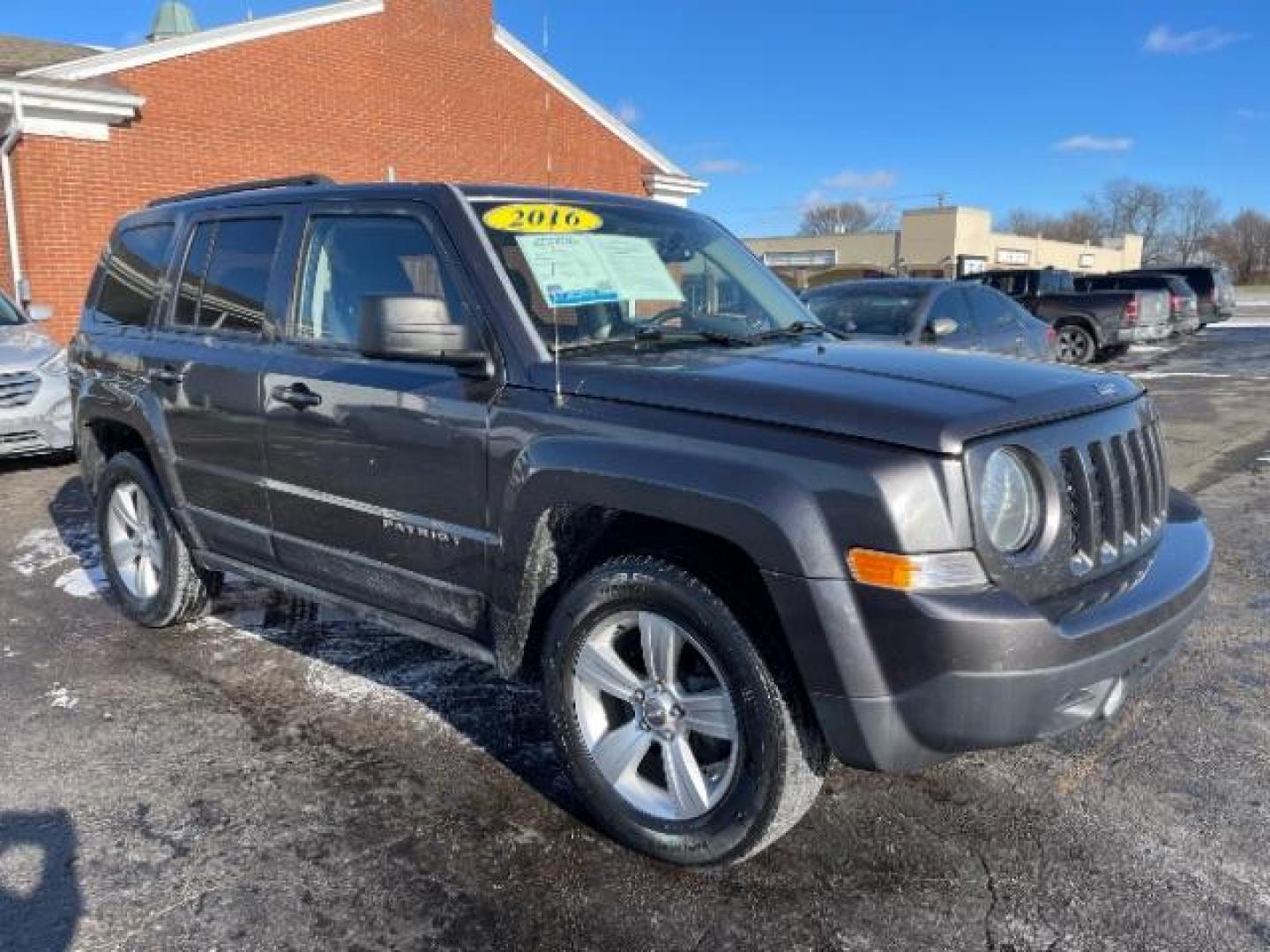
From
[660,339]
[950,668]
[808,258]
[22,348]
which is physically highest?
[808,258]

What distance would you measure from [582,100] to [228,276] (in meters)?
16.0

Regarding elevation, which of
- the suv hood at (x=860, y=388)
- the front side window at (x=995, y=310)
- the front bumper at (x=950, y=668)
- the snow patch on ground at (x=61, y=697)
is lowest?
the snow patch on ground at (x=61, y=697)

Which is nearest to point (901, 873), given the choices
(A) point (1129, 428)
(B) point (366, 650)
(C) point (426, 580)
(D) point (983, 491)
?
(D) point (983, 491)

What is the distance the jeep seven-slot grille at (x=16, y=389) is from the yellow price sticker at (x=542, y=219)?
6.68 metres

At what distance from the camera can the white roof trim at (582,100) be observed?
18234 mm

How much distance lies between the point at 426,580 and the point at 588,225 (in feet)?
4.45

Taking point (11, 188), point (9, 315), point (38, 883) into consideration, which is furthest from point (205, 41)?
point (38, 883)

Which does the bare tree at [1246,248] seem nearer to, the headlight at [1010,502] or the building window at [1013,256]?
the building window at [1013,256]

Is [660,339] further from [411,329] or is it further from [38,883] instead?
[38,883]

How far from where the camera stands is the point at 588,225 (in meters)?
3.57

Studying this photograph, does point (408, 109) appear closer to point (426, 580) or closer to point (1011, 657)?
point (426, 580)

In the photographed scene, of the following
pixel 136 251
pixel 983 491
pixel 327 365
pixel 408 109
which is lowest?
pixel 983 491

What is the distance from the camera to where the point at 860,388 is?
264 cm

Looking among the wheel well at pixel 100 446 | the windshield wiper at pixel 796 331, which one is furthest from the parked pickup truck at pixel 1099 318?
the wheel well at pixel 100 446
